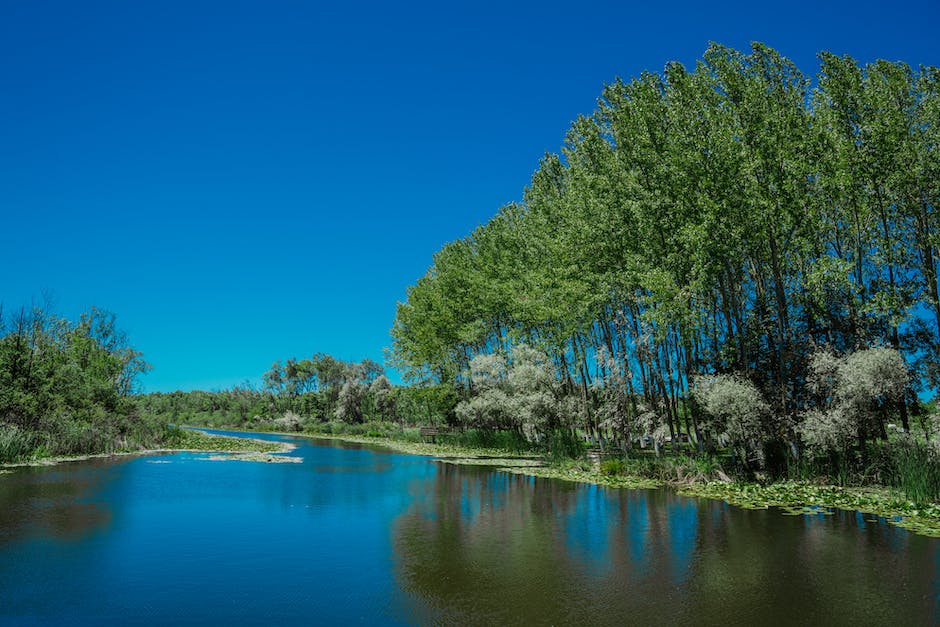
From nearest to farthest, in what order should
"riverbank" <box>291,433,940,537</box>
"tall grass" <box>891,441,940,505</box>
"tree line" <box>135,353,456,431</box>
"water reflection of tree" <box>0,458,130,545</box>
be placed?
"water reflection of tree" <box>0,458,130,545</box> < "riverbank" <box>291,433,940,537</box> < "tall grass" <box>891,441,940,505</box> < "tree line" <box>135,353,456,431</box>

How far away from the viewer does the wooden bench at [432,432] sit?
176 feet

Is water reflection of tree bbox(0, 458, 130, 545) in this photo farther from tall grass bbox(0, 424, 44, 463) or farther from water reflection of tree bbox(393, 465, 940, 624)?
water reflection of tree bbox(393, 465, 940, 624)

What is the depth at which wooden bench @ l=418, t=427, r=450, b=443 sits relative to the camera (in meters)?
53.5

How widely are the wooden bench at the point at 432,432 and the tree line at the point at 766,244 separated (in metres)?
26.9

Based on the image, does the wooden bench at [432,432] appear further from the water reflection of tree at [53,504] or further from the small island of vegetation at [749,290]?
the water reflection of tree at [53,504]

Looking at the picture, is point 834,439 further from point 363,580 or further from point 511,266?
point 511,266

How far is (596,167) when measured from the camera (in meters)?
29.4

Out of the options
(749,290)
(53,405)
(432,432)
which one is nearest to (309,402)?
(432,432)

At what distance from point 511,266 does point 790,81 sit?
67.8 feet

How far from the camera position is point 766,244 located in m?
23.5

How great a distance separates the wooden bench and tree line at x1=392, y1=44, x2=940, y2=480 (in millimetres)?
26891

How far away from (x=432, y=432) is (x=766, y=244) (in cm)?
3832

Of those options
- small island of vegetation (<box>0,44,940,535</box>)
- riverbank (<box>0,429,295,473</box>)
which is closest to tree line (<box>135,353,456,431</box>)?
riverbank (<box>0,429,295,473</box>)

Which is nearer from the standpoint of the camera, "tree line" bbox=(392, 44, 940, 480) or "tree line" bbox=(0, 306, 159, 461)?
"tree line" bbox=(392, 44, 940, 480)
